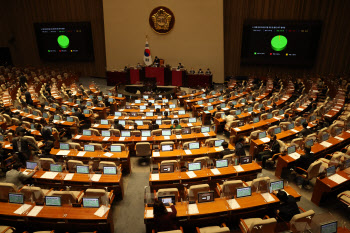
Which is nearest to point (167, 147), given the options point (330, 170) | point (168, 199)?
point (168, 199)

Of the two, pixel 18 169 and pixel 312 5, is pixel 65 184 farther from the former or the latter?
pixel 312 5

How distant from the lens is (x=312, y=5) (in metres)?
19.6

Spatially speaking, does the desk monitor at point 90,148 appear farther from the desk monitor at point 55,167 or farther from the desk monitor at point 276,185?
the desk monitor at point 276,185

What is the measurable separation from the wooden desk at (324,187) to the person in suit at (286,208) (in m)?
1.56

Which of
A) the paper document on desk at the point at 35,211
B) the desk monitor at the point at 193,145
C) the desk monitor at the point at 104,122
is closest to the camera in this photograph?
the paper document on desk at the point at 35,211

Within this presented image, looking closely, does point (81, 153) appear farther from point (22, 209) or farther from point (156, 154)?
point (22, 209)

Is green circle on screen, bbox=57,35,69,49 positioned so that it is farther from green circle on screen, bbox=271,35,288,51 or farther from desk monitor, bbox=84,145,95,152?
green circle on screen, bbox=271,35,288,51

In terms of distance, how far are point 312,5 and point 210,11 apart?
8248 millimetres

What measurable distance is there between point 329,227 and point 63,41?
25.4 meters

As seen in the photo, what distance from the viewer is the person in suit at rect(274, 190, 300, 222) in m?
5.33

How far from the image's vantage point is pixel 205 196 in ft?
18.8

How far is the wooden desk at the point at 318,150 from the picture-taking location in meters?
7.62

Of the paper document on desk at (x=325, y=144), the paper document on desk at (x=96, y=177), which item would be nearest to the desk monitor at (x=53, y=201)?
the paper document on desk at (x=96, y=177)

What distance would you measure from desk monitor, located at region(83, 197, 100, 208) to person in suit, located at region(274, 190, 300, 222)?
13.7ft
